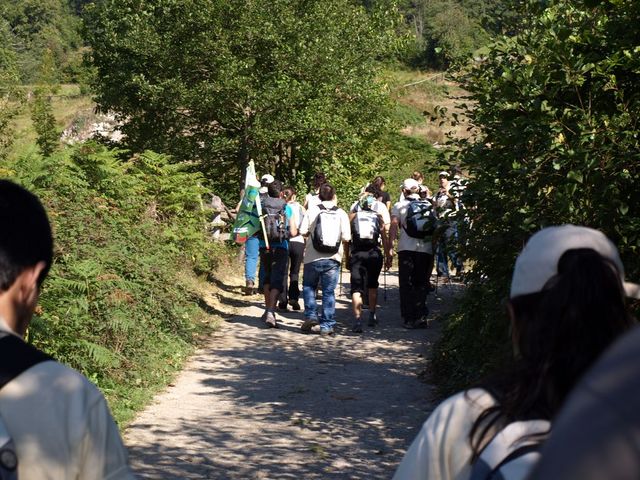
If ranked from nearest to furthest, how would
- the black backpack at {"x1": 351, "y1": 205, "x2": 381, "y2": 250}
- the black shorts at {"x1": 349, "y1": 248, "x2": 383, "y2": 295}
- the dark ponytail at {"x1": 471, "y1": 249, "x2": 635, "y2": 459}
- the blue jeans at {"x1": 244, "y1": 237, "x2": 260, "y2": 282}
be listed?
the dark ponytail at {"x1": 471, "y1": 249, "x2": 635, "y2": 459} < the black backpack at {"x1": 351, "y1": 205, "x2": 381, "y2": 250} < the black shorts at {"x1": 349, "y1": 248, "x2": 383, "y2": 295} < the blue jeans at {"x1": 244, "y1": 237, "x2": 260, "y2": 282}

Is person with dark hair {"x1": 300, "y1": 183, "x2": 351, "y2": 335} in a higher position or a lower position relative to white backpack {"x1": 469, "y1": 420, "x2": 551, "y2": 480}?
lower

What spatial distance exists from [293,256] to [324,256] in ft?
6.93

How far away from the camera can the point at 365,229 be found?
1262 cm

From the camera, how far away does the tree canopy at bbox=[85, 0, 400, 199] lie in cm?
1902

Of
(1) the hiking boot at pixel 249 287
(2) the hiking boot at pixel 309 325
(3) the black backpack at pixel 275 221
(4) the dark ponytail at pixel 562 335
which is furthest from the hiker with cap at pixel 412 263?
(4) the dark ponytail at pixel 562 335

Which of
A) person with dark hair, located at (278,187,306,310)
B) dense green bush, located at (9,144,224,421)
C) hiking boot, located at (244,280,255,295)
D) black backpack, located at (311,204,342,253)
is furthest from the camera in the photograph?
hiking boot, located at (244,280,255,295)

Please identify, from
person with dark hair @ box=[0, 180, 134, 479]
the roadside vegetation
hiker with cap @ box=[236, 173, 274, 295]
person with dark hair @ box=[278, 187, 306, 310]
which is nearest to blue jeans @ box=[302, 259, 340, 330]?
person with dark hair @ box=[278, 187, 306, 310]

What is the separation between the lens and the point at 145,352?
32.7 ft

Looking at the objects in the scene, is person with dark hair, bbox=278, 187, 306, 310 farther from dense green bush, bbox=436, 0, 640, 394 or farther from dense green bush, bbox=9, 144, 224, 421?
dense green bush, bbox=436, 0, 640, 394

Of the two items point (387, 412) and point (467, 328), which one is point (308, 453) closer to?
point (387, 412)

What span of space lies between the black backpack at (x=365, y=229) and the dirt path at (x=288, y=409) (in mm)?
1172

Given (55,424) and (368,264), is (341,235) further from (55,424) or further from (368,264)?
(55,424)

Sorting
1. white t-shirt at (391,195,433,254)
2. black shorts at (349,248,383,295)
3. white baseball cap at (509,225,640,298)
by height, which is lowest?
black shorts at (349,248,383,295)

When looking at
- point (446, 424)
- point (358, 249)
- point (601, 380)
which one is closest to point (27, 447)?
point (446, 424)
